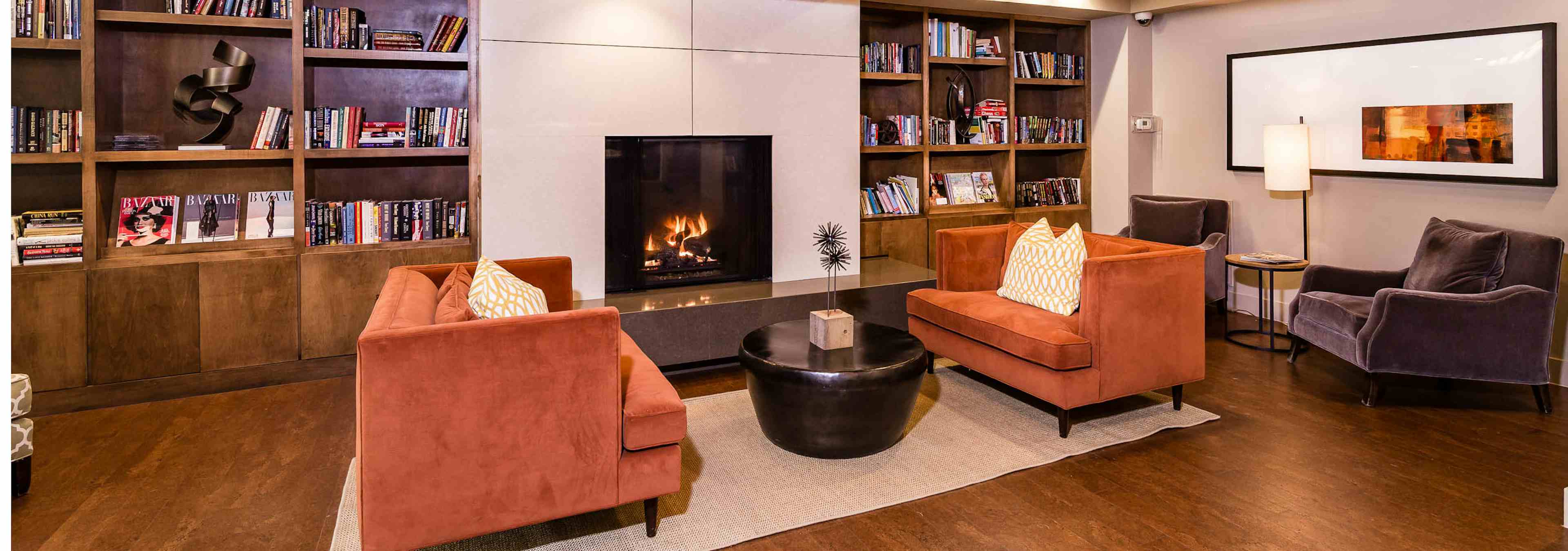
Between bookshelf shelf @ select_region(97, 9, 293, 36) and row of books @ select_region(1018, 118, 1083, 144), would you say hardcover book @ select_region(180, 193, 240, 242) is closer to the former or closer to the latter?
bookshelf shelf @ select_region(97, 9, 293, 36)

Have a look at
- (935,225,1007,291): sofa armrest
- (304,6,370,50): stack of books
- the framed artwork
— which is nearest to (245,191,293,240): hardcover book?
(304,6,370,50): stack of books

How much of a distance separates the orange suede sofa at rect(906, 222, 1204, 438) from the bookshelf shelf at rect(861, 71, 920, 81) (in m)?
2.27

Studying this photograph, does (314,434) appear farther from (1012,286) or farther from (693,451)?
(1012,286)

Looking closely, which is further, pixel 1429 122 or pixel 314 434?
pixel 1429 122

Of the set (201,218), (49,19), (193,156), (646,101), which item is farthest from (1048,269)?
(49,19)

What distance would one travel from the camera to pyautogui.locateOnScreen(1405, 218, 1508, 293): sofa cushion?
4105mm

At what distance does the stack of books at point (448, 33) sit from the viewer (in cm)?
477

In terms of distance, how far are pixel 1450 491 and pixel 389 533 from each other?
341 cm

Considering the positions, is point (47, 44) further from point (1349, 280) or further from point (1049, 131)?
point (1349, 280)

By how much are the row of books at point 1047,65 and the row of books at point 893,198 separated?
3.84ft

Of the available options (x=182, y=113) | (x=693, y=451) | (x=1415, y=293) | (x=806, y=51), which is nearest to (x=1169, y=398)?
(x=1415, y=293)

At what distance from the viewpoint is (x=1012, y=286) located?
434 centimetres

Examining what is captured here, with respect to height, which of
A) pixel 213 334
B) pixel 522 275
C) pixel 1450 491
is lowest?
pixel 1450 491

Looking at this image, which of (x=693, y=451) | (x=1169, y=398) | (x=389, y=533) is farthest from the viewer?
(x=1169, y=398)
